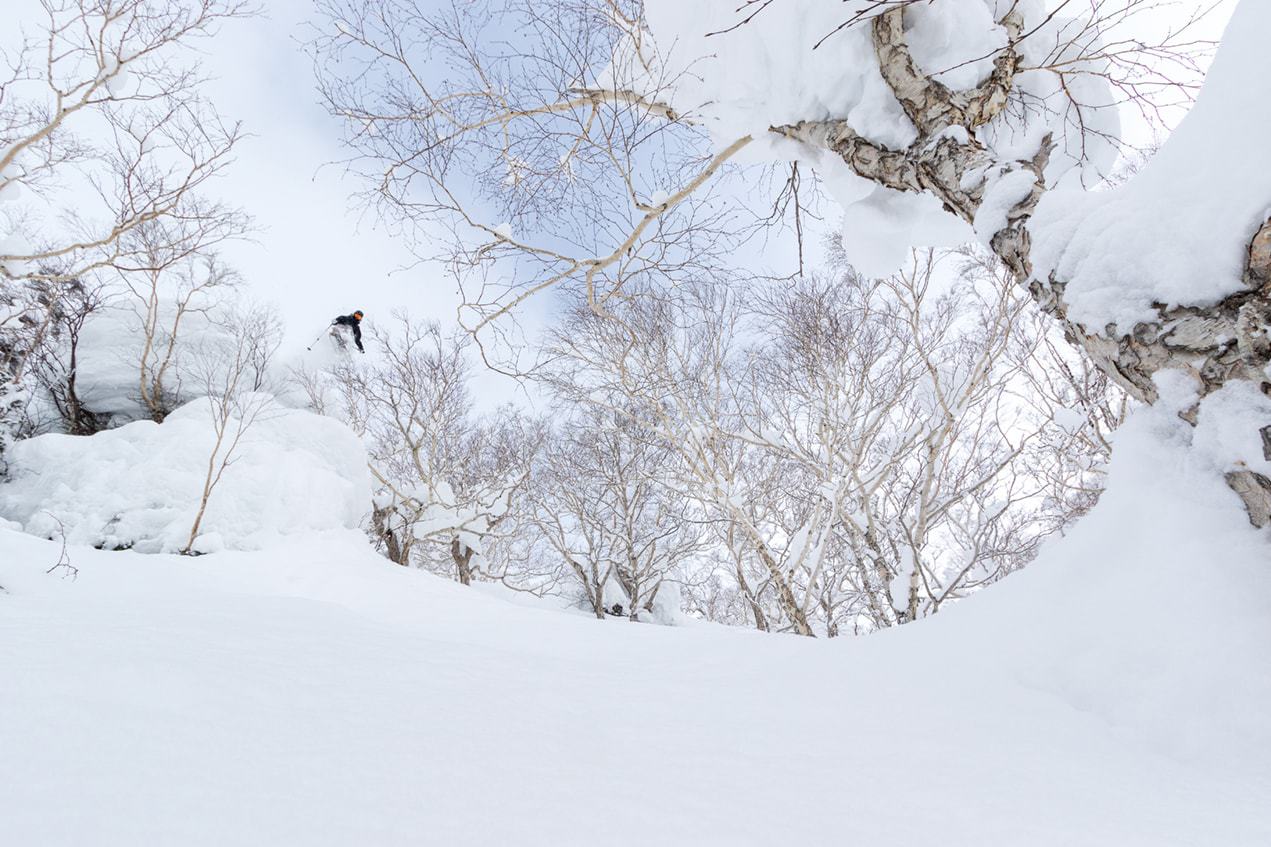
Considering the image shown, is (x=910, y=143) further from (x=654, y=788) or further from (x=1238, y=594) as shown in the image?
(x=654, y=788)

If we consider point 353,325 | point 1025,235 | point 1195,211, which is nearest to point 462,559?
point 353,325

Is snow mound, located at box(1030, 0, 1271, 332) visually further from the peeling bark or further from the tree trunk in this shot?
the tree trunk

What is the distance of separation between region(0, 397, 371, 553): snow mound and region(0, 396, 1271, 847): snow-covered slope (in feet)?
15.8

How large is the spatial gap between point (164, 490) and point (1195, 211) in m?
8.06

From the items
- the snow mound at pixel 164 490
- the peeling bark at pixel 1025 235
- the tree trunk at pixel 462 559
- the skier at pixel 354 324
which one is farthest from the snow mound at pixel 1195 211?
the skier at pixel 354 324

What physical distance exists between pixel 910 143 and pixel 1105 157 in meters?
1.46

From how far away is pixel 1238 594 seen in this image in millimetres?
1120

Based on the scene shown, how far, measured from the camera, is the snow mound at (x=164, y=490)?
5.39 metres

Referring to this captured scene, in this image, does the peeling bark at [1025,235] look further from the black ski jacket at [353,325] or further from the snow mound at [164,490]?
the black ski jacket at [353,325]

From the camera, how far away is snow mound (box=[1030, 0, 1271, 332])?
1.16 m

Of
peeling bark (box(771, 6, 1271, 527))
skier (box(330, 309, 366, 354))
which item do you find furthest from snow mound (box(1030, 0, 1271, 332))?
skier (box(330, 309, 366, 354))

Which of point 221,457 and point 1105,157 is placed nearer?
point 1105,157

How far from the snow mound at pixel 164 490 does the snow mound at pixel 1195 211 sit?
277 inches

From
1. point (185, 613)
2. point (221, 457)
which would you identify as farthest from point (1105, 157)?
point (221, 457)
